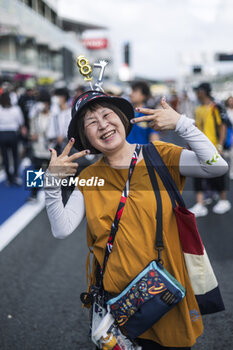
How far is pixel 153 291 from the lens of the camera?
1619 millimetres

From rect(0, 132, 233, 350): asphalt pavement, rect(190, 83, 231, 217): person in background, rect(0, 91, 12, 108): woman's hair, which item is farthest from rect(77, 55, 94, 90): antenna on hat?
rect(0, 91, 12, 108): woman's hair

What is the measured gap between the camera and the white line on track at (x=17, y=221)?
5074 millimetres

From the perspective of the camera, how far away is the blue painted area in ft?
20.6

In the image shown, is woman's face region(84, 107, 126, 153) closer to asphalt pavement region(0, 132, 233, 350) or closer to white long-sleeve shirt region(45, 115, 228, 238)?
white long-sleeve shirt region(45, 115, 228, 238)

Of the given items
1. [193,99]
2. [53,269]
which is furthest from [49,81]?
[53,269]

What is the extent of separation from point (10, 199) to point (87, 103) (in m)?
5.76

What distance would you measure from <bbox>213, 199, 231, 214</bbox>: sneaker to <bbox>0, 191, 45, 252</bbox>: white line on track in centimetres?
286

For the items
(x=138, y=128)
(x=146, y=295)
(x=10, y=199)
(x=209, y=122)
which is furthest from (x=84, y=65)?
(x=10, y=199)

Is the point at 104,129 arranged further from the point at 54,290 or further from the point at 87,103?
the point at 54,290

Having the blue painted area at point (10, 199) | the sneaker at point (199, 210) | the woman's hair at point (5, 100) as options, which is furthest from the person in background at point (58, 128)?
the sneaker at point (199, 210)

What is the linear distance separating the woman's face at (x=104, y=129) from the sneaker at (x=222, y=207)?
4.57 meters

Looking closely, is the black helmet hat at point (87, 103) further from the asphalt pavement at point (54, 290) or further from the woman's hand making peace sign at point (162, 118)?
the asphalt pavement at point (54, 290)

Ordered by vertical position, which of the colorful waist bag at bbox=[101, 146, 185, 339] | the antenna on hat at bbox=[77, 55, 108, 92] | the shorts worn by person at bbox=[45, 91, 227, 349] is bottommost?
the colorful waist bag at bbox=[101, 146, 185, 339]

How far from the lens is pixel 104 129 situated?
5.60 feet
